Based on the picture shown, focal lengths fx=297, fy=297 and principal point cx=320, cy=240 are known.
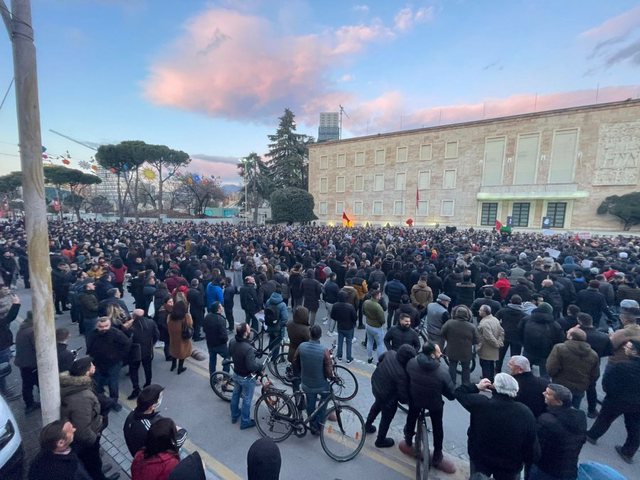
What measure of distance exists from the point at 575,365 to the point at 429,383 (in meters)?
2.29

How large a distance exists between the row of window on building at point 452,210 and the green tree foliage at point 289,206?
952cm

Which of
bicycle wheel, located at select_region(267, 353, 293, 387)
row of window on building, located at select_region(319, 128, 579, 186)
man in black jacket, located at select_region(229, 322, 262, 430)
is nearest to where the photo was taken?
man in black jacket, located at select_region(229, 322, 262, 430)

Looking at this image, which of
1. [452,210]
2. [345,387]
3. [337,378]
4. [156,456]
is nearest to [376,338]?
[345,387]

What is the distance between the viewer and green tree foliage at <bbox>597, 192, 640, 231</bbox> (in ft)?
89.2

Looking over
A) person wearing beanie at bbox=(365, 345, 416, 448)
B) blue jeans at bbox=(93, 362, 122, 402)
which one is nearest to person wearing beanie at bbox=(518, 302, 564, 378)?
person wearing beanie at bbox=(365, 345, 416, 448)

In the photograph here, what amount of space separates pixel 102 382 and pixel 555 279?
10309 mm

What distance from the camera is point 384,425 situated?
3977 mm

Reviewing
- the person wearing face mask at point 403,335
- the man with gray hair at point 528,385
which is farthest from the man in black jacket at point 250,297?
the man with gray hair at point 528,385

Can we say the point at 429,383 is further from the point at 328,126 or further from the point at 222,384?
the point at 328,126

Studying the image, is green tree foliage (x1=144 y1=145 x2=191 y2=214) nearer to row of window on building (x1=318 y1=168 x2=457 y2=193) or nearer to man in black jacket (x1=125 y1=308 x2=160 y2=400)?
row of window on building (x1=318 y1=168 x2=457 y2=193)

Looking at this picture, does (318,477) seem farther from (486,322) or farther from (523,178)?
(523,178)

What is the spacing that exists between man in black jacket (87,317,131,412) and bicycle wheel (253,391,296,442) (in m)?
2.22

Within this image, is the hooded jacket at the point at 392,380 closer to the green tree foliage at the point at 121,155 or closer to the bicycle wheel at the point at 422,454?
the bicycle wheel at the point at 422,454

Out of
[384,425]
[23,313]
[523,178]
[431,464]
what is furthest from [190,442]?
[523,178]
